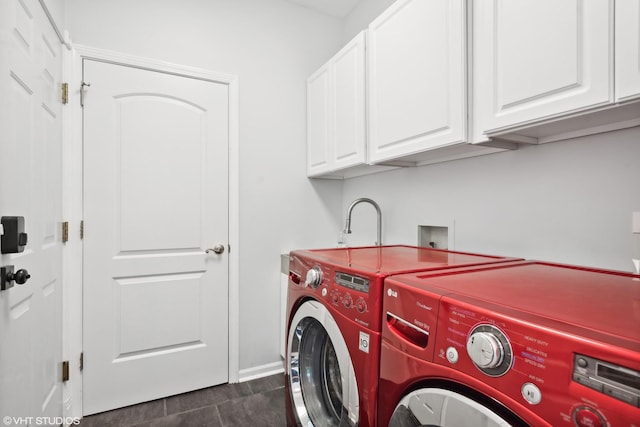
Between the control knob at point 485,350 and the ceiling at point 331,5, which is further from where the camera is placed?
the ceiling at point 331,5

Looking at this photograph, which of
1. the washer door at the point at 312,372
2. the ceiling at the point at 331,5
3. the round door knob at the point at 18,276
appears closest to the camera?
the round door knob at the point at 18,276

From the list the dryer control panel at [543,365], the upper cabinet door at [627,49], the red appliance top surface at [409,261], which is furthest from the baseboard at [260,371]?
→ the upper cabinet door at [627,49]

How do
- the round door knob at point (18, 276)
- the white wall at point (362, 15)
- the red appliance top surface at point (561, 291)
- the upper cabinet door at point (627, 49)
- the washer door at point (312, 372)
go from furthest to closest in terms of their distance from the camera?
the white wall at point (362, 15)
the washer door at point (312, 372)
the round door knob at point (18, 276)
the upper cabinet door at point (627, 49)
the red appliance top surface at point (561, 291)

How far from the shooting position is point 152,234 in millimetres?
2021

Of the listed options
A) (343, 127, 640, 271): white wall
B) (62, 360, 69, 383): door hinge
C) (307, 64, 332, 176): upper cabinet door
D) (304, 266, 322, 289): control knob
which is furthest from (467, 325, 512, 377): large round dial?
(62, 360, 69, 383): door hinge

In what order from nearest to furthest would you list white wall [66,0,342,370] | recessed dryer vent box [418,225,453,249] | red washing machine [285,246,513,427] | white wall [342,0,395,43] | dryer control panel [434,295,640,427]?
dryer control panel [434,295,640,427], red washing machine [285,246,513,427], recessed dryer vent box [418,225,453,249], white wall [66,0,342,370], white wall [342,0,395,43]

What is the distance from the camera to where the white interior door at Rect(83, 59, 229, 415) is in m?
1.89

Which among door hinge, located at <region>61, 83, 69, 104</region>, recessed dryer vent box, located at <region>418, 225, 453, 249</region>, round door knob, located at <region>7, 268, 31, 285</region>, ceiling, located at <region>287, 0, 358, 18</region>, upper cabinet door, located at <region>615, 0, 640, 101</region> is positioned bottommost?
round door knob, located at <region>7, 268, 31, 285</region>

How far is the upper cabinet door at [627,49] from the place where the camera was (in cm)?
81

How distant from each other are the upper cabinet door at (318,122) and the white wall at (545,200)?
0.66 m

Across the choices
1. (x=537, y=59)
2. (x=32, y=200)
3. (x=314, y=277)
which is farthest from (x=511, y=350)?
(x=32, y=200)

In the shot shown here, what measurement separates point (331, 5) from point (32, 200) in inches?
92.2

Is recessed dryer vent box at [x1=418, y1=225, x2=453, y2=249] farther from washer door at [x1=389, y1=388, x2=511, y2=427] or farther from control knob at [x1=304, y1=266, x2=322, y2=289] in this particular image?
washer door at [x1=389, y1=388, x2=511, y2=427]

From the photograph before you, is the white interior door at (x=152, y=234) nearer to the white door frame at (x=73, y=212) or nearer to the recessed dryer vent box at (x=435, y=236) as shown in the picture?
the white door frame at (x=73, y=212)
